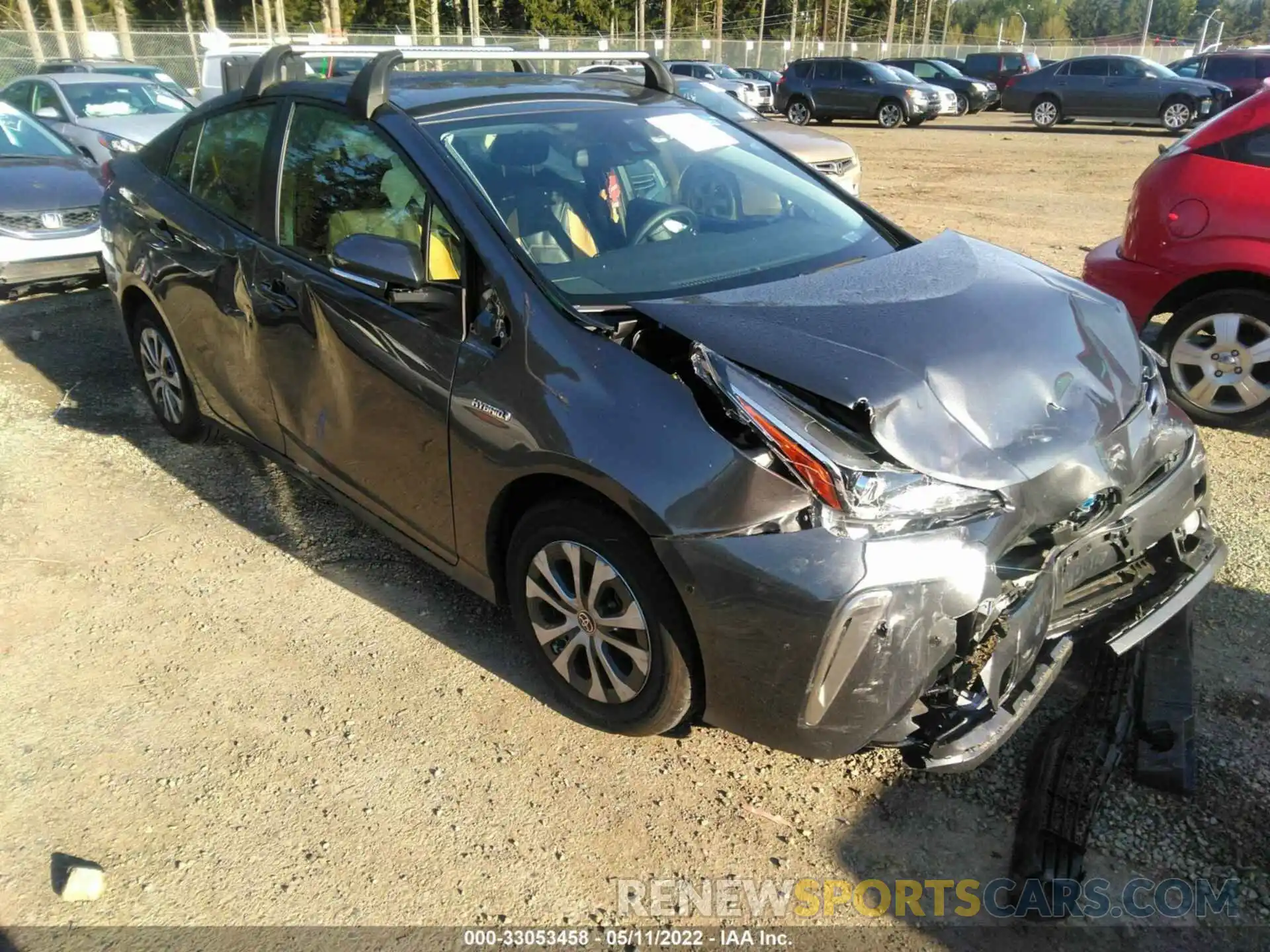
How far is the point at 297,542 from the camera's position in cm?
411

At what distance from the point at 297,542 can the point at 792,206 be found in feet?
8.01

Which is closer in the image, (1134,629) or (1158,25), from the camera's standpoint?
(1134,629)

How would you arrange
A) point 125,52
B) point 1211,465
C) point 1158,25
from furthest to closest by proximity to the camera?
point 1158,25, point 125,52, point 1211,465

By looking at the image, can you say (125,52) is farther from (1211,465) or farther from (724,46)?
(1211,465)

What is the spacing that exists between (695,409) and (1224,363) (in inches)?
149

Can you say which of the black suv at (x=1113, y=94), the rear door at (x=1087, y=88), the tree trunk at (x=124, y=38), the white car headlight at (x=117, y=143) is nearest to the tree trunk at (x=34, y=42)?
the tree trunk at (x=124, y=38)

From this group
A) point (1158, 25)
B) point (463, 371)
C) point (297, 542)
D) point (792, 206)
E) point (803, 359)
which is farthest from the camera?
point (1158, 25)

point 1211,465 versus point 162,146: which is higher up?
point 162,146

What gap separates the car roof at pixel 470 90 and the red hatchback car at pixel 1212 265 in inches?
109

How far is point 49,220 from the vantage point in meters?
7.61

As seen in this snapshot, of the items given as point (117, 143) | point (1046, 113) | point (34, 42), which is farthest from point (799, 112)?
point (34, 42)

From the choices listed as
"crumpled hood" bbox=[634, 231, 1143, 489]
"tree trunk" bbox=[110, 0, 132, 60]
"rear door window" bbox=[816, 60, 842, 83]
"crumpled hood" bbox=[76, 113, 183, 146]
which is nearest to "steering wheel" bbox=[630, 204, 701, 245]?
"crumpled hood" bbox=[634, 231, 1143, 489]

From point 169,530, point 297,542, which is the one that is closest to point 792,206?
point 297,542

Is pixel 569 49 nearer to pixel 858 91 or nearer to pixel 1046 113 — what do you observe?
pixel 858 91
